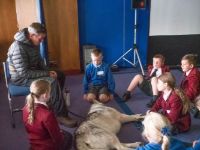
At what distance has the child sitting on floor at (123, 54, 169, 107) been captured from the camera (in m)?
4.12

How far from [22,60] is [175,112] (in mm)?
1831

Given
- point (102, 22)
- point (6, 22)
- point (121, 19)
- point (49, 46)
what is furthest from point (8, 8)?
point (121, 19)

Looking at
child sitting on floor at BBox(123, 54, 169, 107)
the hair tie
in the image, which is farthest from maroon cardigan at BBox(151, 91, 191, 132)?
the hair tie

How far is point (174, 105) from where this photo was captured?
3.25 metres

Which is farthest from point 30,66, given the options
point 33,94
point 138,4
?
point 138,4

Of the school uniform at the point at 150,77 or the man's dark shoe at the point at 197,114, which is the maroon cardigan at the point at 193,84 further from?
the school uniform at the point at 150,77

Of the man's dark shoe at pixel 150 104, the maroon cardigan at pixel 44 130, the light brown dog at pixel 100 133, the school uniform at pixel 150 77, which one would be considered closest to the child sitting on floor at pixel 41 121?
the maroon cardigan at pixel 44 130

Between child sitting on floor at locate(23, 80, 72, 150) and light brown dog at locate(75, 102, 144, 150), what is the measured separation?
0.78 ft

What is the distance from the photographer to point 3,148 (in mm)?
3213

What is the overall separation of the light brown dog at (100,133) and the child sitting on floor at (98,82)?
2.62 feet

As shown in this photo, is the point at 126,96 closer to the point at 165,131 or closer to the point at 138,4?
the point at 138,4

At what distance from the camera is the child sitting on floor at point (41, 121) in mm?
2488

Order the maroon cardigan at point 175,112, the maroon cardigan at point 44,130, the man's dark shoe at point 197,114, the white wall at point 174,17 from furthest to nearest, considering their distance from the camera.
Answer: the white wall at point 174,17 < the man's dark shoe at point 197,114 < the maroon cardigan at point 175,112 < the maroon cardigan at point 44,130

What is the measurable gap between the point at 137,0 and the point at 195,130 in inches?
102
